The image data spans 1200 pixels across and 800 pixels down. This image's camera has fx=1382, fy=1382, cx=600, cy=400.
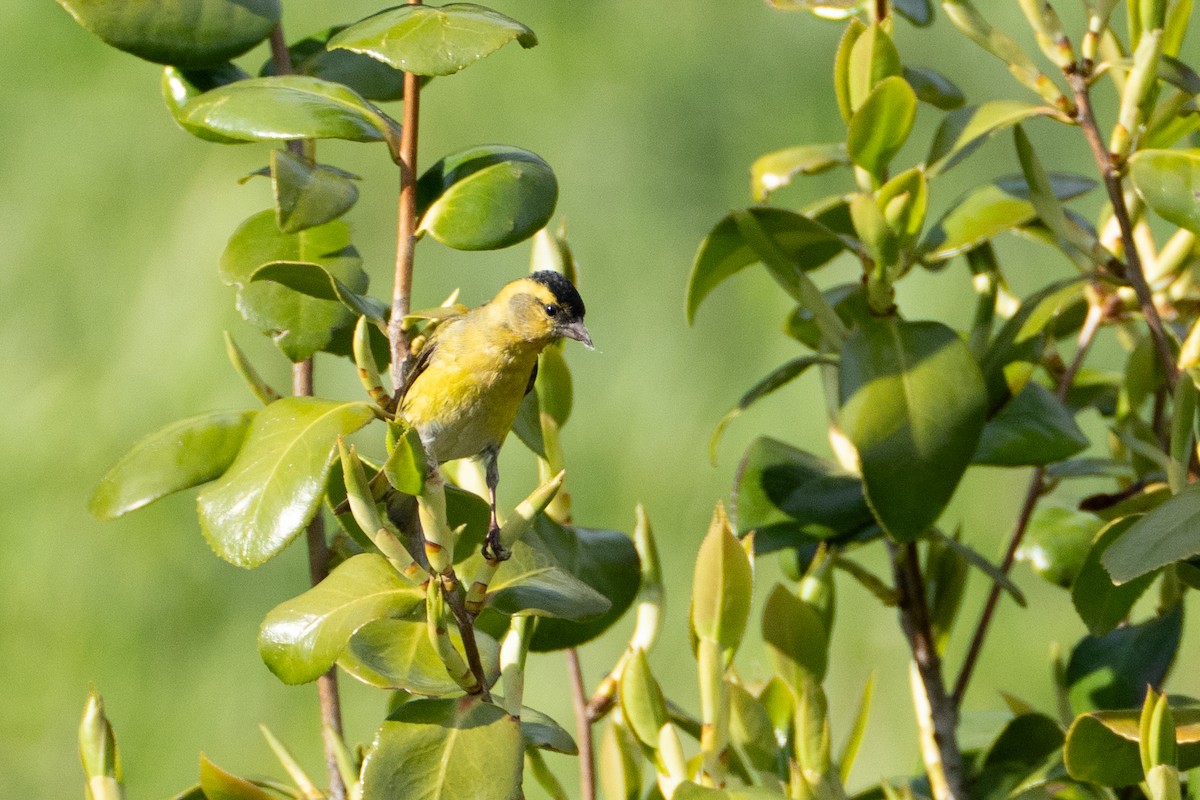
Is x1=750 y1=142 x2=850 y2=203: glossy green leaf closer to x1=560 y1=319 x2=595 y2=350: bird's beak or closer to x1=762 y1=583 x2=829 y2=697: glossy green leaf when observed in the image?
x1=560 y1=319 x2=595 y2=350: bird's beak

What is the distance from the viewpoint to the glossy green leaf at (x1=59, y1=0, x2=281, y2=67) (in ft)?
2.96

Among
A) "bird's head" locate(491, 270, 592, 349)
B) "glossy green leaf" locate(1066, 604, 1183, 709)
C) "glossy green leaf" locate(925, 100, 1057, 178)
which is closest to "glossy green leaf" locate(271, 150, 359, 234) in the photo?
"bird's head" locate(491, 270, 592, 349)

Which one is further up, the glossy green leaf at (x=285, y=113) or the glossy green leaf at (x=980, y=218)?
the glossy green leaf at (x=285, y=113)

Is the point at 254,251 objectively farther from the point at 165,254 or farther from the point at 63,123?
the point at 63,123

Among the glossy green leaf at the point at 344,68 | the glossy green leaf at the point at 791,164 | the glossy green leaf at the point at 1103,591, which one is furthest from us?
the glossy green leaf at the point at 791,164

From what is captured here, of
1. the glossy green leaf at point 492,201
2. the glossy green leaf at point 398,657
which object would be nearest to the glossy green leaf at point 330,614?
the glossy green leaf at point 398,657

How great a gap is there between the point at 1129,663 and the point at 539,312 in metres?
0.64

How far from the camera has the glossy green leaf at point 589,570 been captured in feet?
3.27

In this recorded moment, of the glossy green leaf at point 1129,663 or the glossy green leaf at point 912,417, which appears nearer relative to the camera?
the glossy green leaf at point 912,417

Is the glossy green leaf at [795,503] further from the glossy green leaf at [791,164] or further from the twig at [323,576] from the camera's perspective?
the twig at [323,576]

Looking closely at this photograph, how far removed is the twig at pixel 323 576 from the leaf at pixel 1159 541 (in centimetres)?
50

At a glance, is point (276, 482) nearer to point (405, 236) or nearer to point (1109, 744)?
point (405, 236)

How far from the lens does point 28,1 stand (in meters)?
2.90

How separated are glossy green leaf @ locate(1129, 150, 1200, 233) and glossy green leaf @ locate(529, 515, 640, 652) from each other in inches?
18.1
